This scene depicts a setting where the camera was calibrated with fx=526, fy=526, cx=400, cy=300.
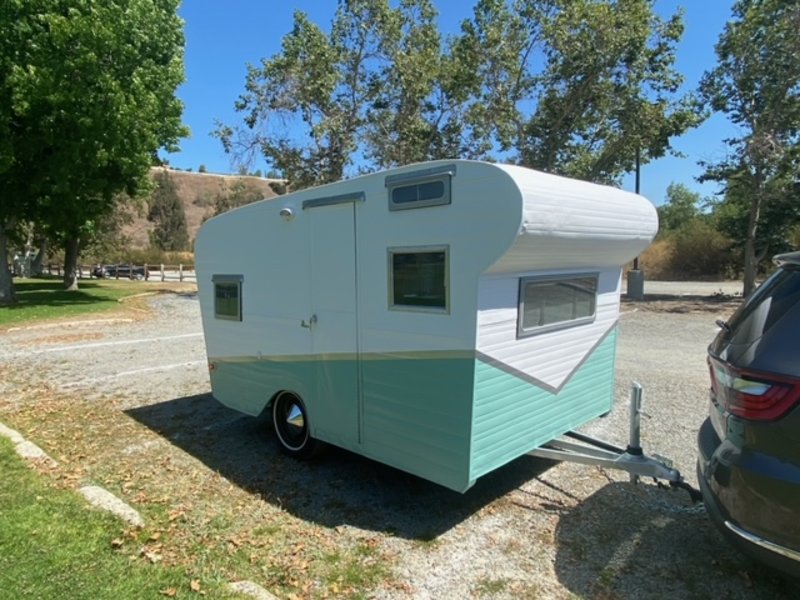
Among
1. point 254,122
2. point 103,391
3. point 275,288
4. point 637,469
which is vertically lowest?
point 103,391

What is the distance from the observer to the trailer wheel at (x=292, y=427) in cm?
480

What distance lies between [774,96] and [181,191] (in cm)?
10731

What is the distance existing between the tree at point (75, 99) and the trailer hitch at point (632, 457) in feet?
52.4

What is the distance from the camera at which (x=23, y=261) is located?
39656 millimetres

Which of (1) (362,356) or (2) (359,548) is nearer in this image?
(2) (359,548)

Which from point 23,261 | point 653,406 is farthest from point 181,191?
point 653,406

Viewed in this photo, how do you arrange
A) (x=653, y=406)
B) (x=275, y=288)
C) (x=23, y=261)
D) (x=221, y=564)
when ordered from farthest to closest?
(x=23, y=261), (x=653, y=406), (x=275, y=288), (x=221, y=564)

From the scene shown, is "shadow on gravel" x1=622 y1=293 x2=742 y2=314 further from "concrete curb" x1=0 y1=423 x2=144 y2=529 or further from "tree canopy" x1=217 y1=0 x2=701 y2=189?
Answer: "concrete curb" x1=0 y1=423 x2=144 y2=529

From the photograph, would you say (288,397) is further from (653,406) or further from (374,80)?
(374,80)

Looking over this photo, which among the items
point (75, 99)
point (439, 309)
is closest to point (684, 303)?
point (439, 309)

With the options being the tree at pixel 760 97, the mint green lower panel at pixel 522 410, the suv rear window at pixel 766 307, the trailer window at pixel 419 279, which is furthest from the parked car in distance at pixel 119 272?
the suv rear window at pixel 766 307

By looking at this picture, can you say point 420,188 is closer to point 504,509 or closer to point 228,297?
point 504,509

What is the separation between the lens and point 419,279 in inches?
146

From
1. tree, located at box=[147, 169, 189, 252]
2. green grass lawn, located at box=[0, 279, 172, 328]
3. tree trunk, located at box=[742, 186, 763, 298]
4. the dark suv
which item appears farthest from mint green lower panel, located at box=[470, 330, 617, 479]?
tree, located at box=[147, 169, 189, 252]
